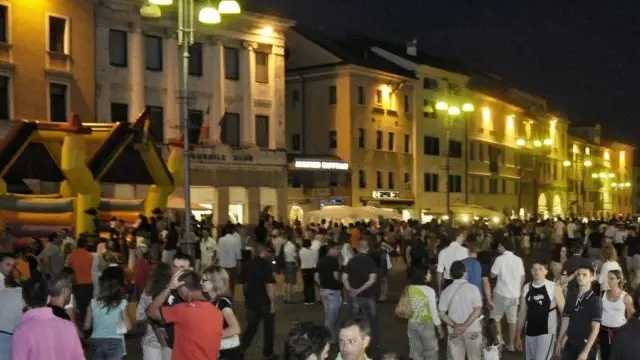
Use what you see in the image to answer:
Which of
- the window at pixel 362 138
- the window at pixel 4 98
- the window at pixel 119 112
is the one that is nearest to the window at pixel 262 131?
the window at pixel 119 112

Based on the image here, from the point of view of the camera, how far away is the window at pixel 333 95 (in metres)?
53.2

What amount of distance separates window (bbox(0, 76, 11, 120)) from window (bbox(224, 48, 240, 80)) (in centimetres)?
1171

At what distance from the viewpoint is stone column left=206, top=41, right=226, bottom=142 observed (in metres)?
43.4

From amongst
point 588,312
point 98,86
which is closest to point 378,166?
point 98,86

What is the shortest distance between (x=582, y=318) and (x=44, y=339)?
197 inches

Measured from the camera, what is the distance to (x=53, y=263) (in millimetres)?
17344

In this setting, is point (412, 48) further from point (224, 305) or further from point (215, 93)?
point (224, 305)

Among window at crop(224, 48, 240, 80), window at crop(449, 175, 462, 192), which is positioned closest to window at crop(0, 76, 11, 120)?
window at crop(224, 48, 240, 80)

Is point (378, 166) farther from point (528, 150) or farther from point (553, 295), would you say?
point (553, 295)

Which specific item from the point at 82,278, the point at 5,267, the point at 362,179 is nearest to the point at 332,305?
the point at 82,278

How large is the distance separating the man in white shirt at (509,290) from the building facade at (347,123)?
35.8 m

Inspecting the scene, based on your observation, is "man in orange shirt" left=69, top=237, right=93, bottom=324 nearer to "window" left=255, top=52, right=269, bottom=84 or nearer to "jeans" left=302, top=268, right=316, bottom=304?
"jeans" left=302, top=268, right=316, bottom=304

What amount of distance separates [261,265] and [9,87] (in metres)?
25.6

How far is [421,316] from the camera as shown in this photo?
1078 cm
